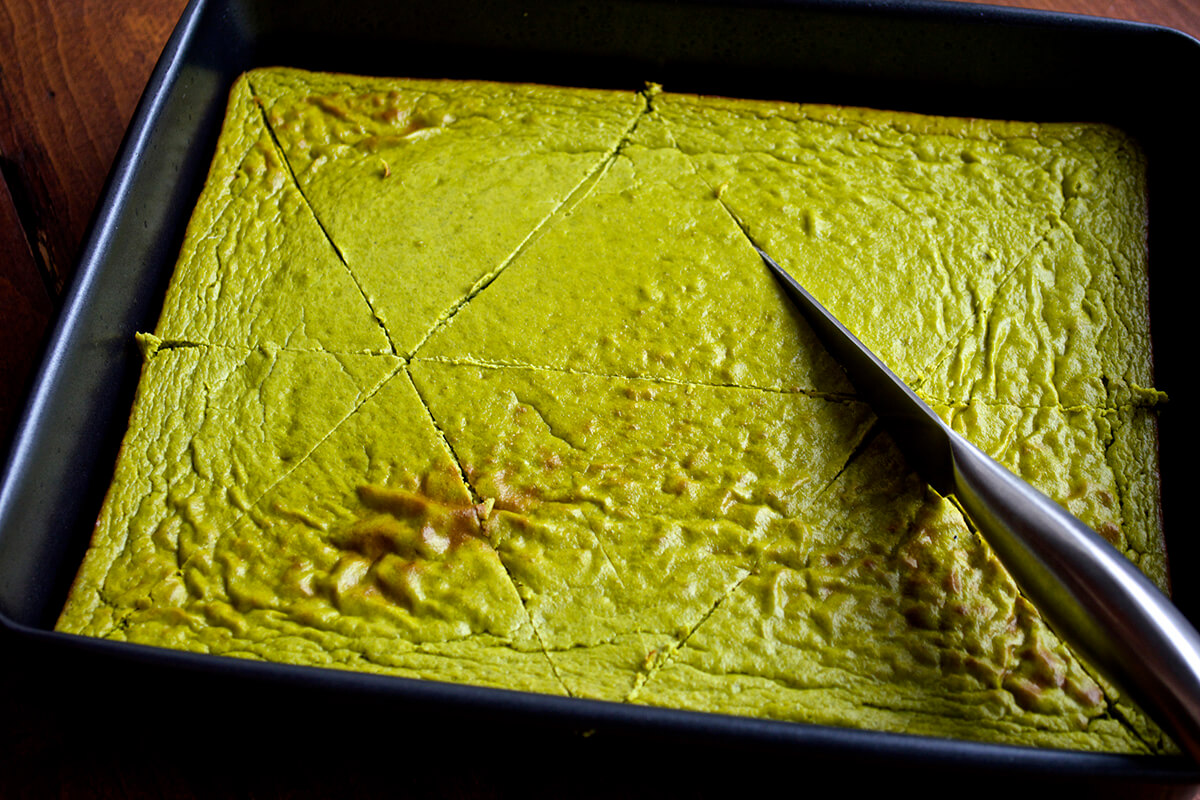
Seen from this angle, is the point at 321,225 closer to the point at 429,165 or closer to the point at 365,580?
the point at 429,165

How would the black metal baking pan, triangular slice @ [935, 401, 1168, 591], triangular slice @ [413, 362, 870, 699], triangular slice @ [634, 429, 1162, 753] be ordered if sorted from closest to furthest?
1. the black metal baking pan
2. triangular slice @ [634, 429, 1162, 753]
3. triangular slice @ [413, 362, 870, 699]
4. triangular slice @ [935, 401, 1168, 591]

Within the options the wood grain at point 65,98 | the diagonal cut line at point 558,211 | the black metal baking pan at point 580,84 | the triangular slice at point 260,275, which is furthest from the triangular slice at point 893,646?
the wood grain at point 65,98

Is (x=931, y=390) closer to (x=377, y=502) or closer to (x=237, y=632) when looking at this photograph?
(x=377, y=502)

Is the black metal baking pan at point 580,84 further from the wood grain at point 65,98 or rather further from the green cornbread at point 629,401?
the wood grain at point 65,98

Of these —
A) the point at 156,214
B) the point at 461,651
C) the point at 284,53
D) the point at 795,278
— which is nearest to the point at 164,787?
the point at 461,651

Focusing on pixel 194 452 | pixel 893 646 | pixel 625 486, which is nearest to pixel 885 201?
pixel 625 486

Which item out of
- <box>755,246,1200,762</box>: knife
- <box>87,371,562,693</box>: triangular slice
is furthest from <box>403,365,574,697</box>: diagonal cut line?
<box>755,246,1200,762</box>: knife

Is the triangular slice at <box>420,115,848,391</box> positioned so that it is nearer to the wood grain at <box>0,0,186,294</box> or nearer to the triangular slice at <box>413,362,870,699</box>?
the triangular slice at <box>413,362,870,699</box>
